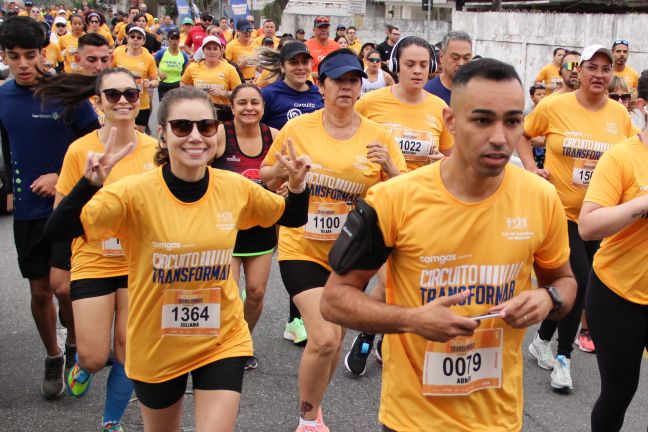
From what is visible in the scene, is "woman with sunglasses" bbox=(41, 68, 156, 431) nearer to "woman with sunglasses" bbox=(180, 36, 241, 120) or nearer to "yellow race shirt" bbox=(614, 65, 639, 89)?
"woman with sunglasses" bbox=(180, 36, 241, 120)

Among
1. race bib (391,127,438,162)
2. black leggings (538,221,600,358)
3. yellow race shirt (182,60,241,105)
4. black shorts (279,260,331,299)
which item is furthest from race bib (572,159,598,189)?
yellow race shirt (182,60,241,105)

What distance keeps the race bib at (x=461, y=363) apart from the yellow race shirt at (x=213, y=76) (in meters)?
10.0

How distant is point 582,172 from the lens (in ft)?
19.6

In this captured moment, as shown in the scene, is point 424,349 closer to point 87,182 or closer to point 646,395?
point 87,182

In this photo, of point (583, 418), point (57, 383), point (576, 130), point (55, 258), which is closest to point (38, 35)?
point (55, 258)

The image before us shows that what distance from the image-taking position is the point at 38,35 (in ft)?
18.4

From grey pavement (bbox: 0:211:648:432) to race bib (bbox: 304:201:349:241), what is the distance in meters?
1.10

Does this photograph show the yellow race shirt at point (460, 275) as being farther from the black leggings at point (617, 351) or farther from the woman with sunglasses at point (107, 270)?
the woman with sunglasses at point (107, 270)

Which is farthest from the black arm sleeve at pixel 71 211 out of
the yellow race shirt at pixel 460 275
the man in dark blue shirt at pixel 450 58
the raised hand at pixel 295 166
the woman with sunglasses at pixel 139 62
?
the woman with sunglasses at pixel 139 62

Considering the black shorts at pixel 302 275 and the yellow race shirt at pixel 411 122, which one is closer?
the black shorts at pixel 302 275

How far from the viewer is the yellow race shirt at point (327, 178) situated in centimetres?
509

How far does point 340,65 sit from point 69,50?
1297 cm

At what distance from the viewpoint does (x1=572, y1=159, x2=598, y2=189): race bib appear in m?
5.97

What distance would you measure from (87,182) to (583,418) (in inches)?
132
